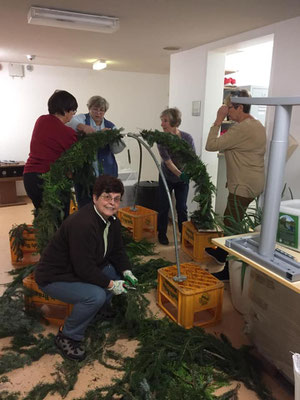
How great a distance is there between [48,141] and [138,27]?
4.43 ft

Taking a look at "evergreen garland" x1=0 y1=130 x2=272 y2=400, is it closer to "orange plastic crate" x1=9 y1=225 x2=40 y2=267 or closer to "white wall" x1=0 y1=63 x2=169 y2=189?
"orange plastic crate" x1=9 y1=225 x2=40 y2=267

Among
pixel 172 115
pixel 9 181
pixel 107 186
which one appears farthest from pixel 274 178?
pixel 9 181

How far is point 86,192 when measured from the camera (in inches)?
115

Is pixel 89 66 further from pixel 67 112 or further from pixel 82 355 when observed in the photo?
pixel 82 355

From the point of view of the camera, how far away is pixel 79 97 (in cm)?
590

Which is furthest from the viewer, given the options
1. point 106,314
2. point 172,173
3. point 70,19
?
point 172,173

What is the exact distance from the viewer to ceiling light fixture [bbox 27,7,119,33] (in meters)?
2.58

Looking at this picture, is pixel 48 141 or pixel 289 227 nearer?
pixel 289 227

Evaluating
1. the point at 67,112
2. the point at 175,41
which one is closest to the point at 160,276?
the point at 67,112

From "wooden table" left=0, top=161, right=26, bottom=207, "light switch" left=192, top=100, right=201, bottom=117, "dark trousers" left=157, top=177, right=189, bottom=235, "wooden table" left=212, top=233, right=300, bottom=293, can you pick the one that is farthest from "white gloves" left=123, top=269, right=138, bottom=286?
"wooden table" left=0, top=161, right=26, bottom=207

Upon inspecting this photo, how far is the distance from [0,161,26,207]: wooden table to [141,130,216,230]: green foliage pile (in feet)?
10.5

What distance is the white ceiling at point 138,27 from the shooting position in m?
2.43

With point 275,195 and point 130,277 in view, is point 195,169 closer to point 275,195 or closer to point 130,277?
point 130,277

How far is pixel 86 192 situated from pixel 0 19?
5.41ft
